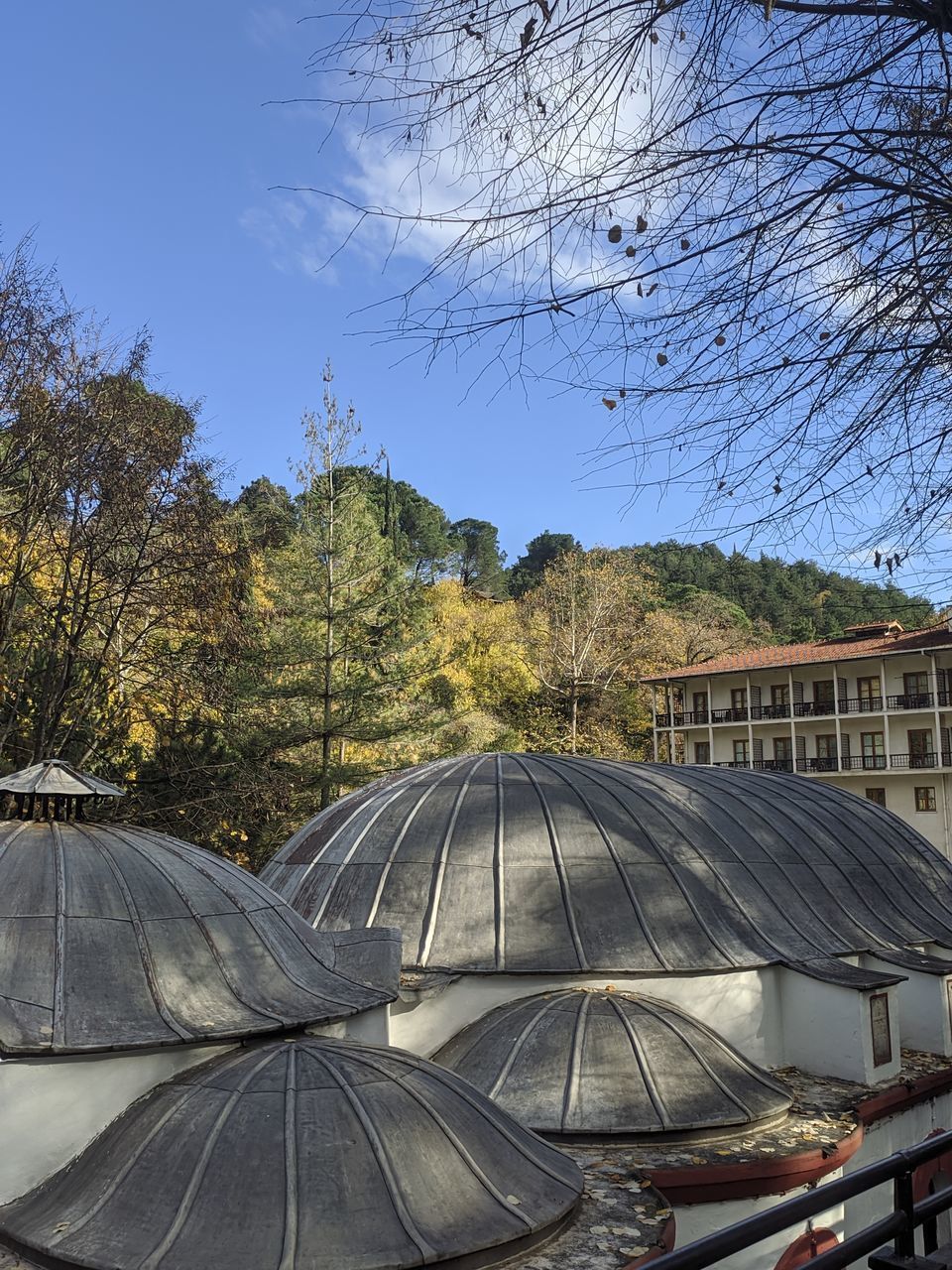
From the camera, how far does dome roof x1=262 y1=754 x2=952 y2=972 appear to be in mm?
14445

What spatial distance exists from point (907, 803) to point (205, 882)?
41.1 meters

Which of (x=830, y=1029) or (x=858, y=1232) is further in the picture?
(x=830, y=1029)

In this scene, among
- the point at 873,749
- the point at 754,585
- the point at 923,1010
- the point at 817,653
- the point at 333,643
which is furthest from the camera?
the point at 754,585

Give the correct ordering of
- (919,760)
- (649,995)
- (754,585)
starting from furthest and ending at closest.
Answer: (754,585)
(919,760)
(649,995)

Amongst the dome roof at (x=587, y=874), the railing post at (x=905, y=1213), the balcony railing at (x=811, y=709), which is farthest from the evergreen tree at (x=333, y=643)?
the railing post at (x=905, y=1213)

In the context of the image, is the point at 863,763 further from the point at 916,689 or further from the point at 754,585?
the point at 754,585

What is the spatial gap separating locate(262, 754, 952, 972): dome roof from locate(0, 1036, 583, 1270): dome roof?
5773 mm

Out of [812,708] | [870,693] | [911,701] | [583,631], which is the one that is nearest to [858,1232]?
[911,701]

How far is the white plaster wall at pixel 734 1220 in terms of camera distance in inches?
420

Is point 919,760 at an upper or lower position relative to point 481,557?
lower

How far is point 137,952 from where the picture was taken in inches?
344

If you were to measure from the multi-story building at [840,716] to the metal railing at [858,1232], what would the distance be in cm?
3996

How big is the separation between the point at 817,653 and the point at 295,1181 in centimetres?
4322

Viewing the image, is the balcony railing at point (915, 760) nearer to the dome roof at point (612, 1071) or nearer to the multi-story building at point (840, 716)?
the multi-story building at point (840, 716)
